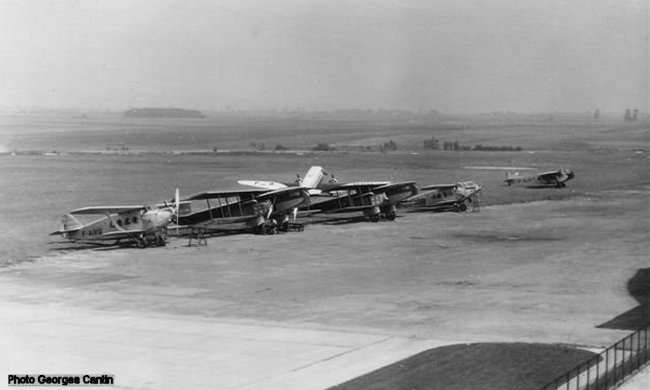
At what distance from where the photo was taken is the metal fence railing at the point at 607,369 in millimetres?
26164

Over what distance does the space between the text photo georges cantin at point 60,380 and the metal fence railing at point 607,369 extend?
480 inches

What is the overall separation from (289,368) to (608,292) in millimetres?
19001

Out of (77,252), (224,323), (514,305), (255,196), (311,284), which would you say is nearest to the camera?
(224,323)

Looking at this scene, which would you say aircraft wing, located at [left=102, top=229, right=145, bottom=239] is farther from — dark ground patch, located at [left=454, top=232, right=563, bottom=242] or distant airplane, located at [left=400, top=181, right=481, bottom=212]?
distant airplane, located at [left=400, top=181, right=481, bottom=212]

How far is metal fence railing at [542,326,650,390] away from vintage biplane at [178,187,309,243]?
122 feet

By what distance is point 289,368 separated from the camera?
2931 centimetres

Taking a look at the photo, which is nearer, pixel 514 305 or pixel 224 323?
pixel 224 323

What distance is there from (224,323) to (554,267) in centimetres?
2109

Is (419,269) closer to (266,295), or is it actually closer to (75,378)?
(266,295)

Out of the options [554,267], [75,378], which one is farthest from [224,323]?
[554,267]

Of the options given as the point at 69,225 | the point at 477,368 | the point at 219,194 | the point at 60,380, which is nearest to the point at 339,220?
the point at 219,194

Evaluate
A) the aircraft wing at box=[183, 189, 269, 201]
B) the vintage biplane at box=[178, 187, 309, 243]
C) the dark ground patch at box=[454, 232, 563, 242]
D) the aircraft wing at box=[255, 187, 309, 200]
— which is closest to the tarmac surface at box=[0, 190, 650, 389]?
the dark ground patch at box=[454, 232, 563, 242]

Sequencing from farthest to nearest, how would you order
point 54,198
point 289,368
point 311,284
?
point 54,198 < point 311,284 < point 289,368

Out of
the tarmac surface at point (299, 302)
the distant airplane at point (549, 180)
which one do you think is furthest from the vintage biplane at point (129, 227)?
the distant airplane at point (549, 180)
